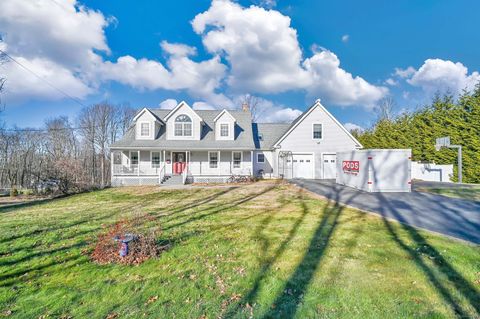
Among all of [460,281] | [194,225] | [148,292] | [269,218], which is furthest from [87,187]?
[460,281]

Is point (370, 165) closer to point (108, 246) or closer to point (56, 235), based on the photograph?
point (108, 246)

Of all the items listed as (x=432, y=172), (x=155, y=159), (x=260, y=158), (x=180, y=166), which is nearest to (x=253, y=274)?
(x=180, y=166)

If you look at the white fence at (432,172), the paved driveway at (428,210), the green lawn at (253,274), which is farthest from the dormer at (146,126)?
the white fence at (432,172)

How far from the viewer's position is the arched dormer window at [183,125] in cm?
2162

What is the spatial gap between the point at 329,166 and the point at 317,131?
11.7ft

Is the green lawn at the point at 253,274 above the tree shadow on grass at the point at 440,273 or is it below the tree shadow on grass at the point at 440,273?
below

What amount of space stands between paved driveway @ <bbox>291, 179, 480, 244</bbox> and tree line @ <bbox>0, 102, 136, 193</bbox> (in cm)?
2217

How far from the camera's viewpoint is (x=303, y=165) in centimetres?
2288

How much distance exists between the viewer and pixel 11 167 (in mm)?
29797

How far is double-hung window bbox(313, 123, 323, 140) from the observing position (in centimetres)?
2297

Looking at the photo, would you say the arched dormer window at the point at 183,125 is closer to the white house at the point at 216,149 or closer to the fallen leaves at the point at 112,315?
the white house at the point at 216,149

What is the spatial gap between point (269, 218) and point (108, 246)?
503 centimetres

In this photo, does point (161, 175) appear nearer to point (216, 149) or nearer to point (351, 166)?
point (216, 149)

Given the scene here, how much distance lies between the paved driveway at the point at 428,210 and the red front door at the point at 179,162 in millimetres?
13647
